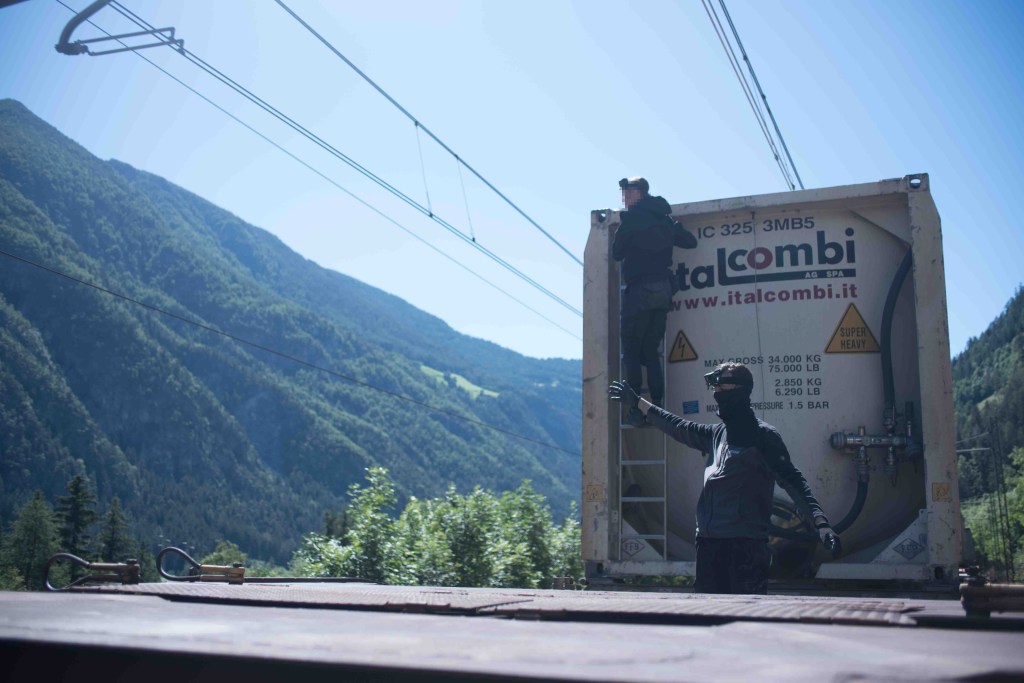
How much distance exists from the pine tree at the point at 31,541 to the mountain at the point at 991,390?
6969cm

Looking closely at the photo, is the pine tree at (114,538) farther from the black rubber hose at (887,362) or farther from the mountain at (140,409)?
the black rubber hose at (887,362)

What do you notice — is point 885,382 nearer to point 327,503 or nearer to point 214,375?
point 327,503

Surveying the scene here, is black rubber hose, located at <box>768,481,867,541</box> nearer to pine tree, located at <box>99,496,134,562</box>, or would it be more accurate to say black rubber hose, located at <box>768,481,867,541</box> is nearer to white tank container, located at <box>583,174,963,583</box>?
white tank container, located at <box>583,174,963,583</box>

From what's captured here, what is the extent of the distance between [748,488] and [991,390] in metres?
121

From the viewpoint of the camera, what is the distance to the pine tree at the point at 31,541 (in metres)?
76.8

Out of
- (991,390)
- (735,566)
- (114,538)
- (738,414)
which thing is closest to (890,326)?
(738,414)

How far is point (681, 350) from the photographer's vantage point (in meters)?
6.91

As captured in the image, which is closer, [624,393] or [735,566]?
[735,566]

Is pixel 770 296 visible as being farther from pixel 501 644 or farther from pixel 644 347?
pixel 501 644

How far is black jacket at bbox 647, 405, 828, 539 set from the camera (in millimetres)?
5098

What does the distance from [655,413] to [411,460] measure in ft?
627

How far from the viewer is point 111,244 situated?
196 metres

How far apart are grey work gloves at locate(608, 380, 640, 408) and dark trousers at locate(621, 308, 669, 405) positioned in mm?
358

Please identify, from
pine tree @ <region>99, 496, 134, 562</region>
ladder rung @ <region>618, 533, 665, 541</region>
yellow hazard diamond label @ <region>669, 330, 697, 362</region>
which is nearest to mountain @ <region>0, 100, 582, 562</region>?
pine tree @ <region>99, 496, 134, 562</region>
